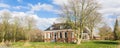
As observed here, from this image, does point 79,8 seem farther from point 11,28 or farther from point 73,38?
point 11,28

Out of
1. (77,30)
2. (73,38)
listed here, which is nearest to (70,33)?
(73,38)

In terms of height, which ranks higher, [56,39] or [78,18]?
[78,18]

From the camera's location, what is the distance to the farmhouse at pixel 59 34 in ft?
201

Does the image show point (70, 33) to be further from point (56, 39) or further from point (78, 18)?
point (78, 18)

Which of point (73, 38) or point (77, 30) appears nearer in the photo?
point (77, 30)

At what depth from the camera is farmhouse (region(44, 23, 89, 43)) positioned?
201 ft

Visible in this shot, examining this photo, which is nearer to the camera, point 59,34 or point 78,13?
point 78,13

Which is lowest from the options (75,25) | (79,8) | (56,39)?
(56,39)

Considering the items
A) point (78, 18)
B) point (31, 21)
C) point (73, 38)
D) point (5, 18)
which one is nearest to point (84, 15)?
point (78, 18)

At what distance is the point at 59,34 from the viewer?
210 ft

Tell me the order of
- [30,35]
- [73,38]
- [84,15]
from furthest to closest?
[30,35]
[73,38]
[84,15]

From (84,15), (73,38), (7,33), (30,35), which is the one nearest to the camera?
(84,15)

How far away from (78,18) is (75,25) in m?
1.61

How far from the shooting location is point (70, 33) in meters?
61.6
